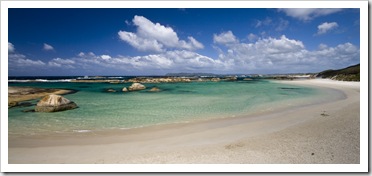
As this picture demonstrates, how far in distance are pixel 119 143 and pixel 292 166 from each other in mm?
4664

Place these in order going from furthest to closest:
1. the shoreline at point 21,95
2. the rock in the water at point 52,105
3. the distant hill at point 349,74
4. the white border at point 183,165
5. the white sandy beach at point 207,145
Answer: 1. the distant hill at point 349,74
2. the shoreline at point 21,95
3. the rock in the water at point 52,105
4. the white sandy beach at point 207,145
5. the white border at point 183,165

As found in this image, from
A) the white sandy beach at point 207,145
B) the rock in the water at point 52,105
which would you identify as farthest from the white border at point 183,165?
the rock in the water at point 52,105

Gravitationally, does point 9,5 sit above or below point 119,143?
above

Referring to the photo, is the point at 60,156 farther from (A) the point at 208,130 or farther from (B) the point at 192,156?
(A) the point at 208,130

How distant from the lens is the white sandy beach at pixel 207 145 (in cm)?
509

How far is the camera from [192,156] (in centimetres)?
520

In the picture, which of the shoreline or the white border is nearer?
the white border

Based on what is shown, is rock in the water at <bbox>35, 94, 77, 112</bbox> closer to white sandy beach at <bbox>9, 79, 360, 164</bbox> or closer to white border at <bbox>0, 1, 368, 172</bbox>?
white sandy beach at <bbox>9, 79, 360, 164</bbox>

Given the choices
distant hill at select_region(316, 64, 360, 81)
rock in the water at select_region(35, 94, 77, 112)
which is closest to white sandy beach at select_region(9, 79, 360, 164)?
rock in the water at select_region(35, 94, 77, 112)

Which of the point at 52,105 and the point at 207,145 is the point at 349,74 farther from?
the point at 52,105

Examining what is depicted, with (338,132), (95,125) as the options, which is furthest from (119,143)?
(338,132)

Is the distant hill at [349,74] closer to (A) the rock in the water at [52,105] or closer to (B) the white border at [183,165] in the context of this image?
(B) the white border at [183,165]

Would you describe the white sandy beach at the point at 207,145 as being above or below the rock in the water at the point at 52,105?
below

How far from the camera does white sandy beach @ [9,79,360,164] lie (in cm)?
509
